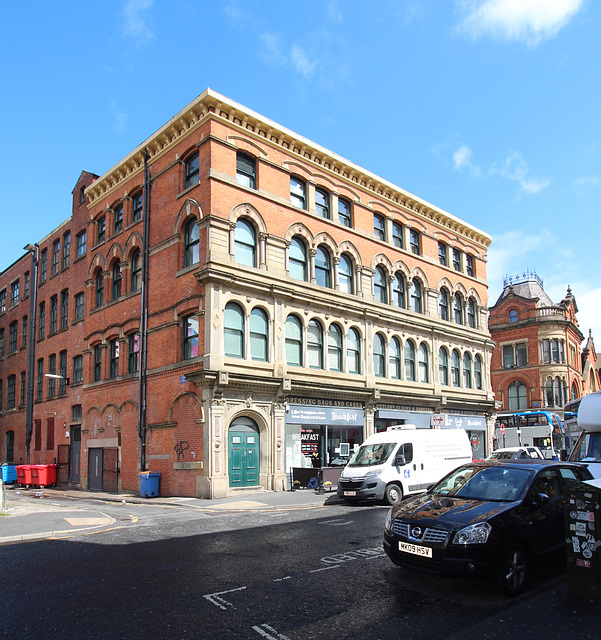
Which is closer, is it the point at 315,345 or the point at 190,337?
the point at 190,337

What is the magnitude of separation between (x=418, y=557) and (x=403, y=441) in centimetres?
1122

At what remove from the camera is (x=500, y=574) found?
674 centimetres

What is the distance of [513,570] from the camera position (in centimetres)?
693

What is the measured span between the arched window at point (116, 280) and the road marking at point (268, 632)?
76.7ft

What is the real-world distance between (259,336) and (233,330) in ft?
4.44

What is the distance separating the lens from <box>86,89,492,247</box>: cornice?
22969 millimetres

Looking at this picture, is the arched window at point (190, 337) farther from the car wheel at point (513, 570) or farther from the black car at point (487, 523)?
the car wheel at point (513, 570)

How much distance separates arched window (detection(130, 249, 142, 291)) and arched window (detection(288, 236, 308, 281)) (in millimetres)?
6956

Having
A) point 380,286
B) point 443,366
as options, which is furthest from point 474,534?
point 443,366

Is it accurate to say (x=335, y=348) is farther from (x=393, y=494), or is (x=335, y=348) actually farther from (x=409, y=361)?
(x=393, y=494)

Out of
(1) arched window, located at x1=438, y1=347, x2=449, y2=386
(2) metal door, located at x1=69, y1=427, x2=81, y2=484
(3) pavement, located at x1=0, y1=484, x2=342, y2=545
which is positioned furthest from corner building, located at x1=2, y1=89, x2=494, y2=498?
(2) metal door, located at x1=69, y1=427, x2=81, y2=484

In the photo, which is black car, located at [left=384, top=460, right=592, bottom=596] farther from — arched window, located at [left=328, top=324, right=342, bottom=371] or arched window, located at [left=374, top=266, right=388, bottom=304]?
arched window, located at [left=374, top=266, right=388, bottom=304]

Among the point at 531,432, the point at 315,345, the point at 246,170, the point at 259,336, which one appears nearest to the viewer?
the point at 259,336

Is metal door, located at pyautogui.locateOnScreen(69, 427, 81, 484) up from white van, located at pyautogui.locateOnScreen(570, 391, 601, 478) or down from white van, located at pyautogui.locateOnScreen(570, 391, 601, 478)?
down
